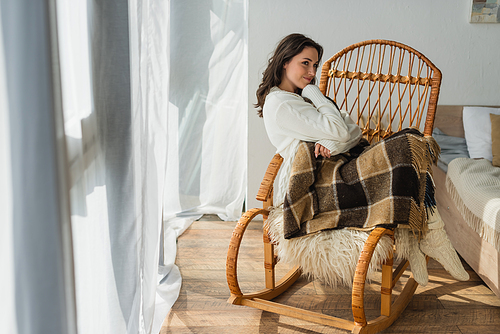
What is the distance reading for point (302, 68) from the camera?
1630mm

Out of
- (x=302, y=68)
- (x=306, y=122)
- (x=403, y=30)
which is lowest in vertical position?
(x=306, y=122)

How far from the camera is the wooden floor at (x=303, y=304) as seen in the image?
4.87 feet

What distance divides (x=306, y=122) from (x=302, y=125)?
19 mm

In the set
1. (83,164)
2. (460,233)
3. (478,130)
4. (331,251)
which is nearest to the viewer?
(83,164)

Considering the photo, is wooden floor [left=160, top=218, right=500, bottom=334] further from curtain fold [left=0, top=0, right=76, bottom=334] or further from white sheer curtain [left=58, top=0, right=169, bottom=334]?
curtain fold [left=0, top=0, right=76, bottom=334]

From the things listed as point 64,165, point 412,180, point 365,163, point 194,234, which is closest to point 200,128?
point 194,234

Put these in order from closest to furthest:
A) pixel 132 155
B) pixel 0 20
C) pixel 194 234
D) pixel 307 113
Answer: pixel 0 20
pixel 132 155
pixel 307 113
pixel 194 234

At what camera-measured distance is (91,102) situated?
31.8 inches

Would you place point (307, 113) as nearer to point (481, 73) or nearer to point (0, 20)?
point (0, 20)

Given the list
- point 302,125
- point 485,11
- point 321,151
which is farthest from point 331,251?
point 485,11

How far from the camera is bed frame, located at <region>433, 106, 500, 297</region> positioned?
159 centimetres

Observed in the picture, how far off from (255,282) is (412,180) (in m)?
0.84

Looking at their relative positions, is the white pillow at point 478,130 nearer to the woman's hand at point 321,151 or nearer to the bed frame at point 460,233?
the bed frame at point 460,233

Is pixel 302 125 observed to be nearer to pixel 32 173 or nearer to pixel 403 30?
pixel 32 173
